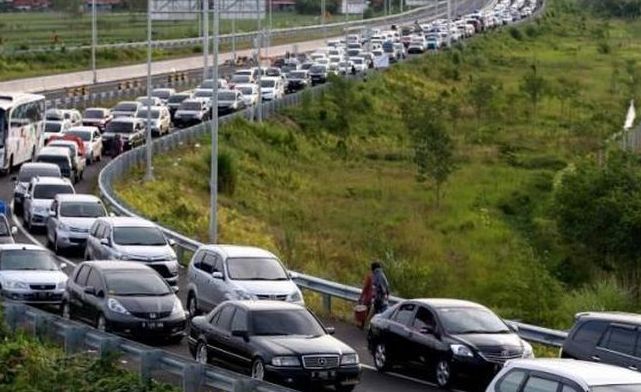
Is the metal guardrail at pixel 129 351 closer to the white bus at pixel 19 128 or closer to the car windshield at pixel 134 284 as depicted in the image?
the car windshield at pixel 134 284

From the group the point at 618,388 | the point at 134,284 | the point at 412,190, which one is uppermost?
the point at 618,388

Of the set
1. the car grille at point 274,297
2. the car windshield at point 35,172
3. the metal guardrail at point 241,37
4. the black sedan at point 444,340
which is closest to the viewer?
the black sedan at point 444,340

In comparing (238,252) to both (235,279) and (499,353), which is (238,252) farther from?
(499,353)

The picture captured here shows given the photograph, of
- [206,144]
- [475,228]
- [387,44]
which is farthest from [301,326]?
[387,44]

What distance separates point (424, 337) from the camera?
2309 cm

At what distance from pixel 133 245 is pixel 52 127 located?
32.8 metres

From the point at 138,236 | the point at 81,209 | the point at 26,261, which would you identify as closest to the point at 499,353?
the point at 26,261

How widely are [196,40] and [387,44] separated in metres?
19.4

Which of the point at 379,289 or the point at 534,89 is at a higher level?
the point at 379,289

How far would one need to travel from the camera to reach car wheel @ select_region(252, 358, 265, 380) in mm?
21000

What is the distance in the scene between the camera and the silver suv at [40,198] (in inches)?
1684

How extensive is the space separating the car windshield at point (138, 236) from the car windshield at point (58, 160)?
1870 centimetres

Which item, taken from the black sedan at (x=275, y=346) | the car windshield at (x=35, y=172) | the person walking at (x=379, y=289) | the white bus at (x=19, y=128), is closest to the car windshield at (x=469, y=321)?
the black sedan at (x=275, y=346)

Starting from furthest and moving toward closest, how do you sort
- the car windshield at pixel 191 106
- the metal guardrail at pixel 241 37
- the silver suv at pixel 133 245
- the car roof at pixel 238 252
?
the metal guardrail at pixel 241 37
the car windshield at pixel 191 106
the silver suv at pixel 133 245
the car roof at pixel 238 252
